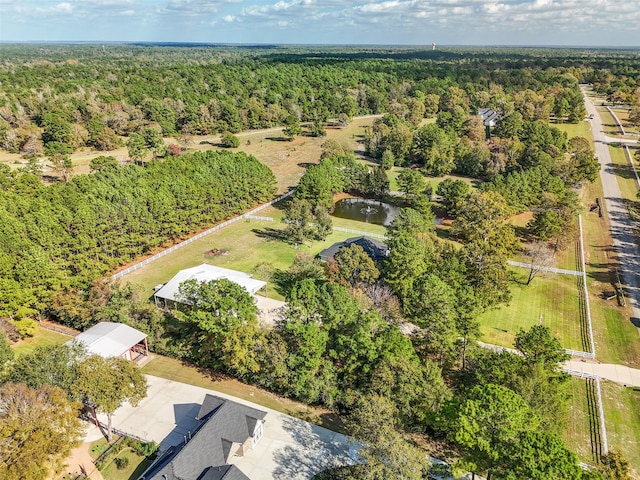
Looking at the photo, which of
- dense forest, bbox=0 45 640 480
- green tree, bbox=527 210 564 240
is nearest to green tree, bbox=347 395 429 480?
dense forest, bbox=0 45 640 480

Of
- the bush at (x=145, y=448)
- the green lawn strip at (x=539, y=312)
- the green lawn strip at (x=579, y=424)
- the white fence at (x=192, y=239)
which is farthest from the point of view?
the white fence at (x=192, y=239)

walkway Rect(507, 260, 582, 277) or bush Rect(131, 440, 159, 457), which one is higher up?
bush Rect(131, 440, 159, 457)

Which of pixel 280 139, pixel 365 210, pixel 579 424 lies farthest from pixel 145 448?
pixel 280 139

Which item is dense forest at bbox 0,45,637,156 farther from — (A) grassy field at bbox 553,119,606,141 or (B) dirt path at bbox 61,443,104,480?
(B) dirt path at bbox 61,443,104,480

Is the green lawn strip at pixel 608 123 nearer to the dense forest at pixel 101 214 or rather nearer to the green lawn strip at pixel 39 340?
the dense forest at pixel 101 214

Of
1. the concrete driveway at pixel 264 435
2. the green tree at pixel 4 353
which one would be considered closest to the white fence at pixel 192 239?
the green tree at pixel 4 353

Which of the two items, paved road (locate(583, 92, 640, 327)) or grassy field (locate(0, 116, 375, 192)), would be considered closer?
paved road (locate(583, 92, 640, 327))

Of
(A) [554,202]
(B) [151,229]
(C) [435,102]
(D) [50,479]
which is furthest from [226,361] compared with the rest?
(C) [435,102]
